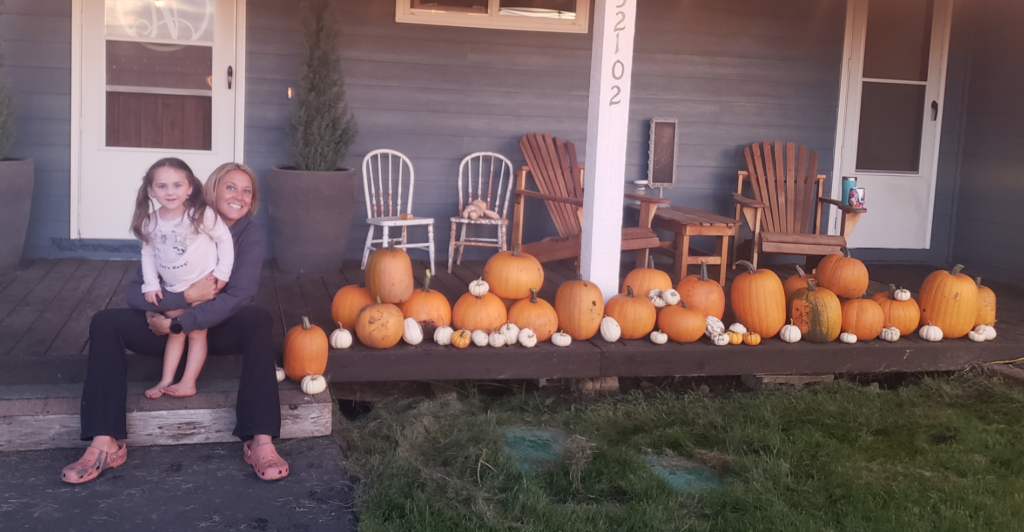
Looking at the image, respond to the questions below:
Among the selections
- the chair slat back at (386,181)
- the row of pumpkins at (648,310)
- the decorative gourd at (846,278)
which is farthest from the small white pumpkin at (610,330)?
the chair slat back at (386,181)

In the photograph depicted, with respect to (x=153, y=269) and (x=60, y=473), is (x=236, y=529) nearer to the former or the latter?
(x=60, y=473)

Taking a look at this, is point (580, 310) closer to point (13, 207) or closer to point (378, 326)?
point (378, 326)

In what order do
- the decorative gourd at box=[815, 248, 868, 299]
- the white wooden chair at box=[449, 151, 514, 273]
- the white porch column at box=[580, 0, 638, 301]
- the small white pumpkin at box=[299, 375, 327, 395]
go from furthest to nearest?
the white wooden chair at box=[449, 151, 514, 273]
the decorative gourd at box=[815, 248, 868, 299]
the white porch column at box=[580, 0, 638, 301]
the small white pumpkin at box=[299, 375, 327, 395]

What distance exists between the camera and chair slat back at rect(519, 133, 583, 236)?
5.42 meters

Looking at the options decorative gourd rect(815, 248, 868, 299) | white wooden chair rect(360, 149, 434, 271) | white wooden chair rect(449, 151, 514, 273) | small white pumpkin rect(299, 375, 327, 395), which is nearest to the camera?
small white pumpkin rect(299, 375, 327, 395)

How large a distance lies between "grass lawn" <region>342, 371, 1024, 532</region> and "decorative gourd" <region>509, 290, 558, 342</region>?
0.28 metres

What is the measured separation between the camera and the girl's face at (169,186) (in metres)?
2.73

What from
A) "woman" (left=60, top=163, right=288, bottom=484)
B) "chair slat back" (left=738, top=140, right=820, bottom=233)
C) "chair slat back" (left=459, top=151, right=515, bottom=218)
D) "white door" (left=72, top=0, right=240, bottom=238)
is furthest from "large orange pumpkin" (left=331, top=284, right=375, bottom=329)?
"chair slat back" (left=738, top=140, right=820, bottom=233)

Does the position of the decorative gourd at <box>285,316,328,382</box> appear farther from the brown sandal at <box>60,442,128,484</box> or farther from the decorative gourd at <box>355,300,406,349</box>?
the brown sandal at <box>60,442,128,484</box>

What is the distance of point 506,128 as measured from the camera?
570cm

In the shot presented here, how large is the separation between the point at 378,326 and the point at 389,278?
9.9 inches

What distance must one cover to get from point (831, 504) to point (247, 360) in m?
1.78

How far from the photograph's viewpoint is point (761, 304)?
12.5ft

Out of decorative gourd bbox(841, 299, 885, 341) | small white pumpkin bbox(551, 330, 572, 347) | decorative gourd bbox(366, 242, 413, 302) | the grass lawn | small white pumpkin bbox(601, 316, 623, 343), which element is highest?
decorative gourd bbox(366, 242, 413, 302)
